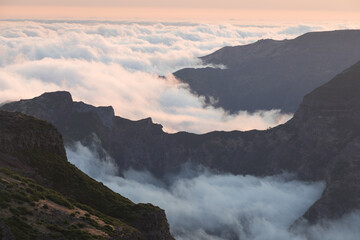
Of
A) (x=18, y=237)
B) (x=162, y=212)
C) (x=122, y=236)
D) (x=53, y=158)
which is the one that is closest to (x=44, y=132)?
(x=53, y=158)

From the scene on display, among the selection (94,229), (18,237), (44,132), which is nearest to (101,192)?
(44,132)

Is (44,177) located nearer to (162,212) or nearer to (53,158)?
(53,158)

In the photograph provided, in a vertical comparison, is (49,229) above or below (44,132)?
below

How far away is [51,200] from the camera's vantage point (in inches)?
3268

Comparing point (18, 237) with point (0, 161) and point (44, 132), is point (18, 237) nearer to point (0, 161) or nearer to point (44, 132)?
point (0, 161)

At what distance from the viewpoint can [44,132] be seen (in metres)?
116

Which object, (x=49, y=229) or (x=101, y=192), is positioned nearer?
(x=49, y=229)

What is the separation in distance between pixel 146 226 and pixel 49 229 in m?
29.3

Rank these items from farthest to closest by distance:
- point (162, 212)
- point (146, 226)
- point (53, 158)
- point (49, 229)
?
point (53, 158) < point (162, 212) < point (146, 226) < point (49, 229)

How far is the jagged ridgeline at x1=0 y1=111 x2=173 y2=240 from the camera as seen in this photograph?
233ft

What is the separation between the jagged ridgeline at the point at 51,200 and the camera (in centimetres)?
7106

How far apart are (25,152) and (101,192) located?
18.7 metres

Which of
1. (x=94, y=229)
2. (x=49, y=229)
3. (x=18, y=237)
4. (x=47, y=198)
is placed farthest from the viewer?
(x=47, y=198)

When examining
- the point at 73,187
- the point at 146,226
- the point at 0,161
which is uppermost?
the point at 0,161
